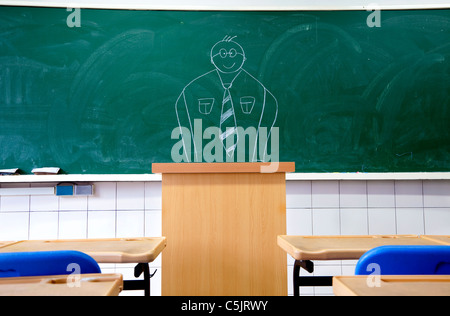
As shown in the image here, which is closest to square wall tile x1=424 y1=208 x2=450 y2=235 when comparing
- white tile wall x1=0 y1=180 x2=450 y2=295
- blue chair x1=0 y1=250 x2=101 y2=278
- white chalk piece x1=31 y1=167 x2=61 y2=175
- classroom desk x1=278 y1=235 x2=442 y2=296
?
white tile wall x1=0 y1=180 x2=450 y2=295

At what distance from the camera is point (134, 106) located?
247 centimetres

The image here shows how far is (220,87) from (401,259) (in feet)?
6.32

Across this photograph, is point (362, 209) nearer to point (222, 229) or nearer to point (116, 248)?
point (222, 229)

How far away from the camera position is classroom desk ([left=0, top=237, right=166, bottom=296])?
45.3 inches

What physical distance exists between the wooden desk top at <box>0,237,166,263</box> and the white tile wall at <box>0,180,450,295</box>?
1.05 m

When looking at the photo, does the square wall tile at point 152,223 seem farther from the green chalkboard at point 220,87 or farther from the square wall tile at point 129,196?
the green chalkboard at point 220,87

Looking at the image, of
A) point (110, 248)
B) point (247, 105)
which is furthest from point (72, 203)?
point (247, 105)

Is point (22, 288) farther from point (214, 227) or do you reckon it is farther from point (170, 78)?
point (170, 78)

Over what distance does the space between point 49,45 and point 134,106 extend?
0.82 metres

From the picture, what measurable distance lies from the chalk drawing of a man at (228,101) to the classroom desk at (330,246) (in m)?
1.12

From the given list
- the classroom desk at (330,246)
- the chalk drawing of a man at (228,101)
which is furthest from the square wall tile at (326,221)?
the classroom desk at (330,246)

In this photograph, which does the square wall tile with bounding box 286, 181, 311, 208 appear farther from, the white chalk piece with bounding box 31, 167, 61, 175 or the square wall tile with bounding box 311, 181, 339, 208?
the white chalk piece with bounding box 31, 167, 61, 175

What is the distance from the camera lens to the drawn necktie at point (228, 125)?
8.07 feet
